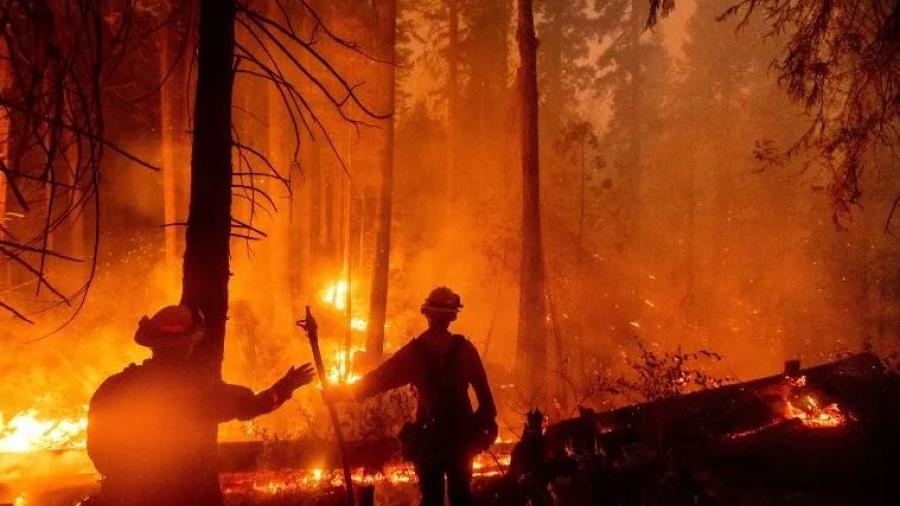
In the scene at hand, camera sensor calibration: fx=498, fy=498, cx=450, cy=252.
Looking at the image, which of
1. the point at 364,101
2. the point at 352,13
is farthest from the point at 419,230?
the point at 352,13

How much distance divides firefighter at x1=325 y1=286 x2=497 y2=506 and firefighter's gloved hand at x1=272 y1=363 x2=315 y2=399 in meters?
0.60

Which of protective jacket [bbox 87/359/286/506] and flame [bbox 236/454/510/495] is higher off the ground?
protective jacket [bbox 87/359/286/506]

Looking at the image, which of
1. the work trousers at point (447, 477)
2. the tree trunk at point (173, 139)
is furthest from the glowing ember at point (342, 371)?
the work trousers at point (447, 477)

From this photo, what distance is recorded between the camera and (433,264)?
877 inches

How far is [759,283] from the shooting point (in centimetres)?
2709

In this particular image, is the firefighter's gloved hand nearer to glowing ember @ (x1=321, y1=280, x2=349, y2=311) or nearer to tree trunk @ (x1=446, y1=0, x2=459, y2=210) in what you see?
glowing ember @ (x1=321, y1=280, x2=349, y2=311)

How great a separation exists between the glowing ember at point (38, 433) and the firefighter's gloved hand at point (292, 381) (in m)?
8.08

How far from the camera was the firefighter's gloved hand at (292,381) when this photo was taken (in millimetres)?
3510

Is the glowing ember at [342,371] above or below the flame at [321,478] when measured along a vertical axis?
above

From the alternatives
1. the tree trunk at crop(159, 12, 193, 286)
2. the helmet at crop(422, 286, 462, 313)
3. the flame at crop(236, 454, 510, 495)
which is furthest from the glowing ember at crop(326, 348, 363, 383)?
the helmet at crop(422, 286, 462, 313)

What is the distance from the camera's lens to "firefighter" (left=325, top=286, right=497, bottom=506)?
425 centimetres

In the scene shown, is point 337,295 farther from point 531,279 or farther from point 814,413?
point 814,413

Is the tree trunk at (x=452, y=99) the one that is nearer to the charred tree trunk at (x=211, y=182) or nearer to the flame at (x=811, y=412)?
the flame at (x=811, y=412)

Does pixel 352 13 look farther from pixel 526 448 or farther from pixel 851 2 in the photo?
pixel 526 448
